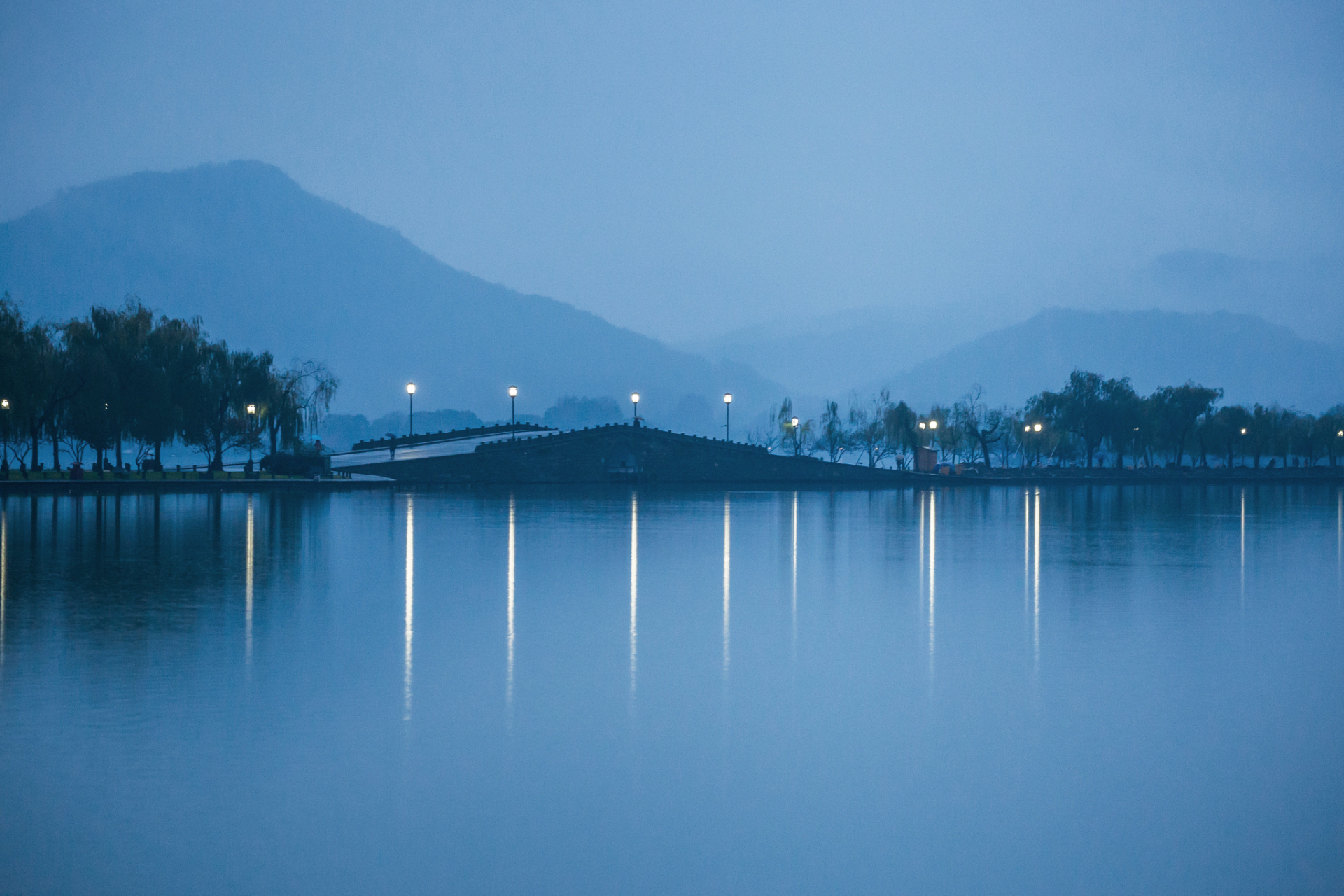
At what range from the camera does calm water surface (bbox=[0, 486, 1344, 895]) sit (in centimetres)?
560

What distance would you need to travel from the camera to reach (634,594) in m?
14.2

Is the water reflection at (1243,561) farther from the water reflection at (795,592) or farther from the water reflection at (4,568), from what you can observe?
the water reflection at (4,568)

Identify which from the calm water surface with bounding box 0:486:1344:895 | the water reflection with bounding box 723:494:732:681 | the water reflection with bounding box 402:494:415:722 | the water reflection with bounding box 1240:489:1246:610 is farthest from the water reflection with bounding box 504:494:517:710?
the water reflection with bounding box 1240:489:1246:610

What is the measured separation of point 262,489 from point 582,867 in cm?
4148

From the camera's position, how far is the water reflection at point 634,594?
999 cm

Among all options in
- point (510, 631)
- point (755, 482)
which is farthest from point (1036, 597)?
point (755, 482)

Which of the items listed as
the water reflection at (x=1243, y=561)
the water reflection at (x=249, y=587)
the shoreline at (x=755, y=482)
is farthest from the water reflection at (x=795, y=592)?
the shoreline at (x=755, y=482)

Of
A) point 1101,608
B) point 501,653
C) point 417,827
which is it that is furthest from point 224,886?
point 1101,608

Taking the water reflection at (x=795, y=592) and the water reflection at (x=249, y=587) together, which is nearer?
the water reflection at (x=249, y=587)

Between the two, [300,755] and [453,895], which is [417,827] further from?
[300,755]

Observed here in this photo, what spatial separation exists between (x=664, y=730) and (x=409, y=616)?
5.25 metres

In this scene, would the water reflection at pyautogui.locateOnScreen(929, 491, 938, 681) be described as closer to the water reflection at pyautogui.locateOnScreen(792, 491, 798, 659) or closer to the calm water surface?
the calm water surface

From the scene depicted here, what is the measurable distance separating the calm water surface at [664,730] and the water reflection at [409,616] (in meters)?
0.06

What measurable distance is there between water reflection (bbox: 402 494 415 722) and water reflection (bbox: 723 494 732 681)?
249 centimetres
